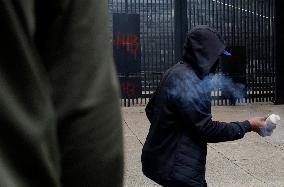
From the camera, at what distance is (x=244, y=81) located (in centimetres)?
1507

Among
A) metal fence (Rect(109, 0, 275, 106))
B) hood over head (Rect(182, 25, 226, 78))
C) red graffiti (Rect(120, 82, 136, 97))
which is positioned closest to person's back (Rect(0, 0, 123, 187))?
hood over head (Rect(182, 25, 226, 78))

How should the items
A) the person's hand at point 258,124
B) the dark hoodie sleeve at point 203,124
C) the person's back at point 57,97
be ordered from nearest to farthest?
the person's back at point 57,97
the dark hoodie sleeve at point 203,124
the person's hand at point 258,124

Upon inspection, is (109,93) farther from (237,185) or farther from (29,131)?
(237,185)

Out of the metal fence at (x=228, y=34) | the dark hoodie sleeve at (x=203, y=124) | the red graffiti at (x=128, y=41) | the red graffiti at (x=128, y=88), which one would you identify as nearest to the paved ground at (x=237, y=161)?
the dark hoodie sleeve at (x=203, y=124)

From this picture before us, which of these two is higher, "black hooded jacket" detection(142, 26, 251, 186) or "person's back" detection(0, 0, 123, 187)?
"person's back" detection(0, 0, 123, 187)

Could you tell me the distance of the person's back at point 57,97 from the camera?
0.88 metres

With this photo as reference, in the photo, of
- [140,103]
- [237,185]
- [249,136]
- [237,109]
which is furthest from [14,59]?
[140,103]

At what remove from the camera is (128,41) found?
1465 centimetres

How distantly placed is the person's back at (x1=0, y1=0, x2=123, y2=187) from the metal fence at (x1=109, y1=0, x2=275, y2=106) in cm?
1400

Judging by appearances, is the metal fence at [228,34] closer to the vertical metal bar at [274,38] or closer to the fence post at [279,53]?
the vertical metal bar at [274,38]

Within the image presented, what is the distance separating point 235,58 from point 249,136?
5.43 m

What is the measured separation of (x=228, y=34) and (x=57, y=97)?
14666 millimetres

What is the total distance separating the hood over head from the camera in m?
4.00

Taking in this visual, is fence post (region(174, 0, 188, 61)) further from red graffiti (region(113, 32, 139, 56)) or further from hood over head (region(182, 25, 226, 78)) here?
hood over head (region(182, 25, 226, 78))
